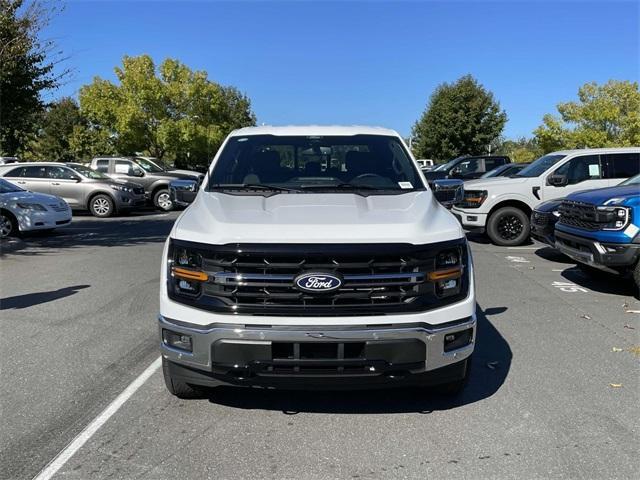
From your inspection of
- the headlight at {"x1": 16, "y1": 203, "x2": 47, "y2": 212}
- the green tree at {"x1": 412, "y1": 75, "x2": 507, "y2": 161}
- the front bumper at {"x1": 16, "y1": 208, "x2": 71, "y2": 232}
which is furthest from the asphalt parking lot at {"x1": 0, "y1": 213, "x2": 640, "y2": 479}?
the green tree at {"x1": 412, "y1": 75, "x2": 507, "y2": 161}

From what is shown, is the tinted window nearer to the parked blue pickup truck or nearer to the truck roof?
the truck roof

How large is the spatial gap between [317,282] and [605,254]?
5072 mm

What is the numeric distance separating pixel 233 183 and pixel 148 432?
2136mm

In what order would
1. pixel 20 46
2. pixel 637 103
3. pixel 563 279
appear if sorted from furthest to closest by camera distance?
pixel 637 103 → pixel 20 46 → pixel 563 279

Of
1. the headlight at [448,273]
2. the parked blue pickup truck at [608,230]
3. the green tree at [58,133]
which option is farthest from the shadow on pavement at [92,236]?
the green tree at [58,133]

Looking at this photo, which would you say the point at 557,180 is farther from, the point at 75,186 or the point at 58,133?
the point at 58,133

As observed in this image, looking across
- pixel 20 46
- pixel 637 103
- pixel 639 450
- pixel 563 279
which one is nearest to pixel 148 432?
pixel 639 450

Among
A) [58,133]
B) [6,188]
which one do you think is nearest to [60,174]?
[6,188]

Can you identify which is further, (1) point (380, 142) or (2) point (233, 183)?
(1) point (380, 142)

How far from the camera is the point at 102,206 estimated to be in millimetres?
19016

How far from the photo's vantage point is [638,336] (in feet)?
18.8

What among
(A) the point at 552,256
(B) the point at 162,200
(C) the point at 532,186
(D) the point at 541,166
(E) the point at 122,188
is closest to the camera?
(A) the point at 552,256

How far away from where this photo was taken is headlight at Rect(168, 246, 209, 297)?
3.52m

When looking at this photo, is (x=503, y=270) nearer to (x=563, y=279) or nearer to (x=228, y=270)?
(x=563, y=279)
